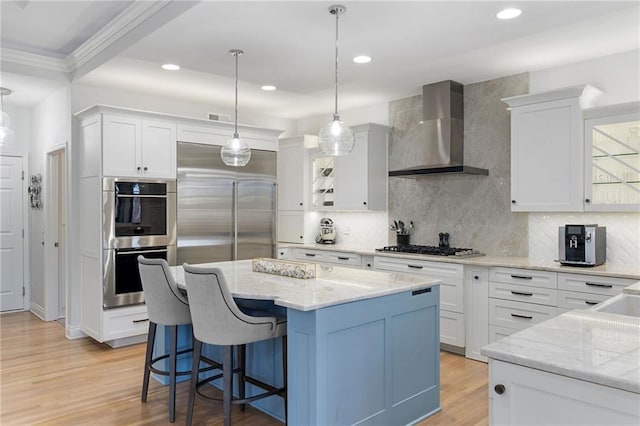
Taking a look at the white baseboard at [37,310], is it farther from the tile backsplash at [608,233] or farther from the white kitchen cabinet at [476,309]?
the tile backsplash at [608,233]

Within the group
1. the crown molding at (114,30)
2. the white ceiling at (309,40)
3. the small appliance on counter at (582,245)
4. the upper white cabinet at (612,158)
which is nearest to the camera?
the white ceiling at (309,40)

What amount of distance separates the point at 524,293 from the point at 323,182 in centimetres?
308

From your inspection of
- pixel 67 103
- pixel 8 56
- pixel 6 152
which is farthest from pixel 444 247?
pixel 6 152

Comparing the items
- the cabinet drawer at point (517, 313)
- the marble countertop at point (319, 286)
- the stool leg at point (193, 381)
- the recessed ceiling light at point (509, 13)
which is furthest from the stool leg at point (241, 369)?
the recessed ceiling light at point (509, 13)

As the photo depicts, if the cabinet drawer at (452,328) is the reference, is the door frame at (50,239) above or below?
above

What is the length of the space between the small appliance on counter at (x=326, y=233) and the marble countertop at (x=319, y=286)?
271cm

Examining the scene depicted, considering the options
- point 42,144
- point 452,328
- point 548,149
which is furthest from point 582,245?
point 42,144

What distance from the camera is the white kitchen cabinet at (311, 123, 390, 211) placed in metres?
5.60

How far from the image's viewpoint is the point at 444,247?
5012 mm

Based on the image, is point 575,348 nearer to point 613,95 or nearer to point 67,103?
point 613,95

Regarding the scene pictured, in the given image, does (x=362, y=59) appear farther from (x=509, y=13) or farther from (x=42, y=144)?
(x=42, y=144)

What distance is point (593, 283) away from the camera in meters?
3.53

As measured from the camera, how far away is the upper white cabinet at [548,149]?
389cm

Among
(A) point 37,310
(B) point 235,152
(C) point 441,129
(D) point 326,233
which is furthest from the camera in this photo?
(D) point 326,233
